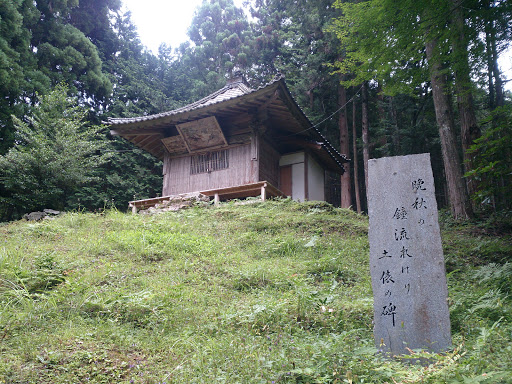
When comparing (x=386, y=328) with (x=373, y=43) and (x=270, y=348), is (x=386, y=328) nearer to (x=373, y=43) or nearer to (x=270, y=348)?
(x=270, y=348)

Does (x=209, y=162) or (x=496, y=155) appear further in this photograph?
(x=209, y=162)

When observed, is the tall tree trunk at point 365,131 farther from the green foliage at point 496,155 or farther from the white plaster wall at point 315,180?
the green foliage at point 496,155

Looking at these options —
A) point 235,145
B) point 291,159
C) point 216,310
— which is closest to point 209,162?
point 235,145

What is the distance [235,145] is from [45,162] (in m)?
7.12

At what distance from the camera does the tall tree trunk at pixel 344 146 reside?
59.6 ft

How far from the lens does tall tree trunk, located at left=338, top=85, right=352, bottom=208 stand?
18156 millimetres

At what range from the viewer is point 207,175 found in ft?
46.8

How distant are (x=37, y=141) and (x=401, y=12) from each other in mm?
12736

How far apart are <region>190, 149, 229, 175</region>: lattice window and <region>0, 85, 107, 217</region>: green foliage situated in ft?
14.6

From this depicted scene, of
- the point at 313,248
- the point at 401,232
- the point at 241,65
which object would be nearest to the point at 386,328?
the point at 401,232

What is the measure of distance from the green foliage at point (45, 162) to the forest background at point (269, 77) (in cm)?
5

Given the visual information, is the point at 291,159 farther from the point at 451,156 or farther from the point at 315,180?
the point at 451,156

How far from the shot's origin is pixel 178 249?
278 inches

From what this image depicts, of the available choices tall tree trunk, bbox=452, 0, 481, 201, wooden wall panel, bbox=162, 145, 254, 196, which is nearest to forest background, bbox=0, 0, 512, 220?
tall tree trunk, bbox=452, 0, 481, 201
